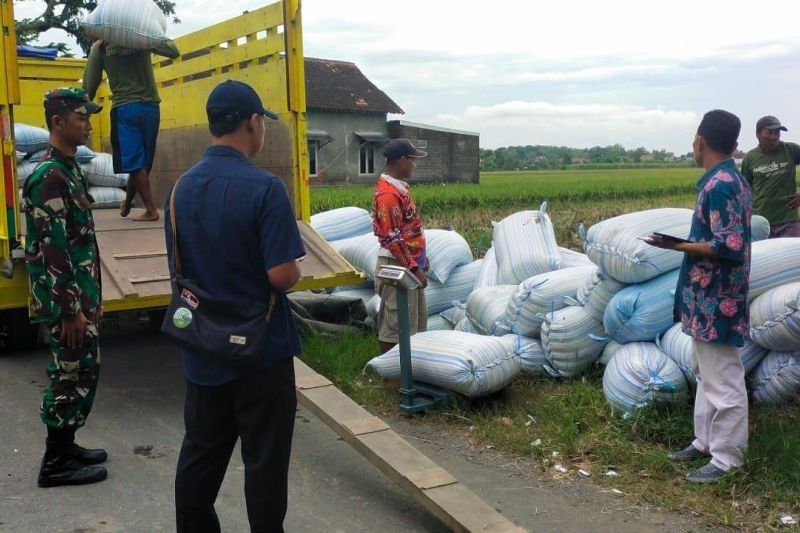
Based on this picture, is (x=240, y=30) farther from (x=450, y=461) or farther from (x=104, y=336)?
(x=450, y=461)

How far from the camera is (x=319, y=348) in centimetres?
595

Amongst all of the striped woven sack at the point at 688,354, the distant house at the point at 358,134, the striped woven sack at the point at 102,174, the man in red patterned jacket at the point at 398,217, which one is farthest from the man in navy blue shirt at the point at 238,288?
the distant house at the point at 358,134

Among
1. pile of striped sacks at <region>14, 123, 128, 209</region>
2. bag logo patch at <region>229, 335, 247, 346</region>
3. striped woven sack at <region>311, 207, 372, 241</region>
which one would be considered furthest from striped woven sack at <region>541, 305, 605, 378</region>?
pile of striped sacks at <region>14, 123, 128, 209</region>

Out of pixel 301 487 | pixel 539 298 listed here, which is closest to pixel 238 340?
pixel 301 487

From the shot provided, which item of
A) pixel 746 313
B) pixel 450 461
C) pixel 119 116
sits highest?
pixel 119 116

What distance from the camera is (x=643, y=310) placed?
4574mm

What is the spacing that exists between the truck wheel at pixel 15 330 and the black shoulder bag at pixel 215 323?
13.7 feet

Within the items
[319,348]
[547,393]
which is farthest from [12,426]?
[547,393]

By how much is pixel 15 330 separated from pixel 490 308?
359 cm

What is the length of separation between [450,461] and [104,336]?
4047 millimetres

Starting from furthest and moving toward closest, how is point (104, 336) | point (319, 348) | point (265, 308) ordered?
point (104, 336), point (319, 348), point (265, 308)

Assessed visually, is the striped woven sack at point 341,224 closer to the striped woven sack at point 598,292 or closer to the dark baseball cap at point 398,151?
the dark baseball cap at point 398,151

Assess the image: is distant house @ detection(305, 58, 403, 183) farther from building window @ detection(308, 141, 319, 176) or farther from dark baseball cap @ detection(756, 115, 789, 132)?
dark baseball cap @ detection(756, 115, 789, 132)

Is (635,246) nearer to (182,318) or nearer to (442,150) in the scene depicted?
(182,318)
